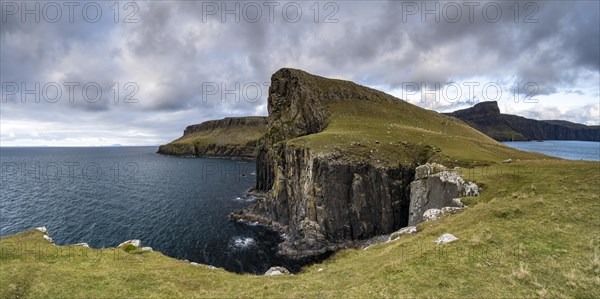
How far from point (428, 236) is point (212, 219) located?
196 ft

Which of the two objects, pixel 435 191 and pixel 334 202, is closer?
pixel 435 191

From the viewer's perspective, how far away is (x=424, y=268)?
1778 centimetres

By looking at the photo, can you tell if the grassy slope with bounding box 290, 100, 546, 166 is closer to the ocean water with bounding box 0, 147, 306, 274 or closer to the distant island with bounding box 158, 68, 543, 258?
the distant island with bounding box 158, 68, 543, 258

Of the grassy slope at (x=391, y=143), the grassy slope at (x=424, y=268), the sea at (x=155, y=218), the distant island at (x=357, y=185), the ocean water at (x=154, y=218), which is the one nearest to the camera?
the grassy slope at (x=424, y=268)

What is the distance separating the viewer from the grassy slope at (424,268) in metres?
16.0

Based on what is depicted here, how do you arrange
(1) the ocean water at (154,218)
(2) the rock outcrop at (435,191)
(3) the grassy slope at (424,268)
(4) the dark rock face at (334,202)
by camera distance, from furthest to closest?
(4) the dark rock face at (334,202)
(1) the ocean water at (154,218)
(2) the rock outcrop at (435,191)
(3) the grassy slope at (424,268)

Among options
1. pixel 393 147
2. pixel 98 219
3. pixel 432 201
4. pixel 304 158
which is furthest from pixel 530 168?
pixel 98 219

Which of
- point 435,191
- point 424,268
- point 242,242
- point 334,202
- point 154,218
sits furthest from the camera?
point 154,218

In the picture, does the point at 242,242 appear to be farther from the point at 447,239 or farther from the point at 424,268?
the point at 424,268

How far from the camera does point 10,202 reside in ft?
290

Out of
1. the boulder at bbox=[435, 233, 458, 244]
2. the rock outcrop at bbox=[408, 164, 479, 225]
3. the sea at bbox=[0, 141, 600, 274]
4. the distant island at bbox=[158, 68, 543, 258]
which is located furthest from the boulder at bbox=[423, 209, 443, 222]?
the sea at bbox=[0, 141, 600, 274]

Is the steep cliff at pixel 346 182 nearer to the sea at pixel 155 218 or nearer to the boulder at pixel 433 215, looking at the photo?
the sea at pixel 155 218

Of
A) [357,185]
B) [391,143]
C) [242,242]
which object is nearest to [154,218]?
[242,242]

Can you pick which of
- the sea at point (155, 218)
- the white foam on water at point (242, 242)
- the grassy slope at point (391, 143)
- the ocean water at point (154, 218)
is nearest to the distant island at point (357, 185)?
the grassy slope at point (391, 143)
